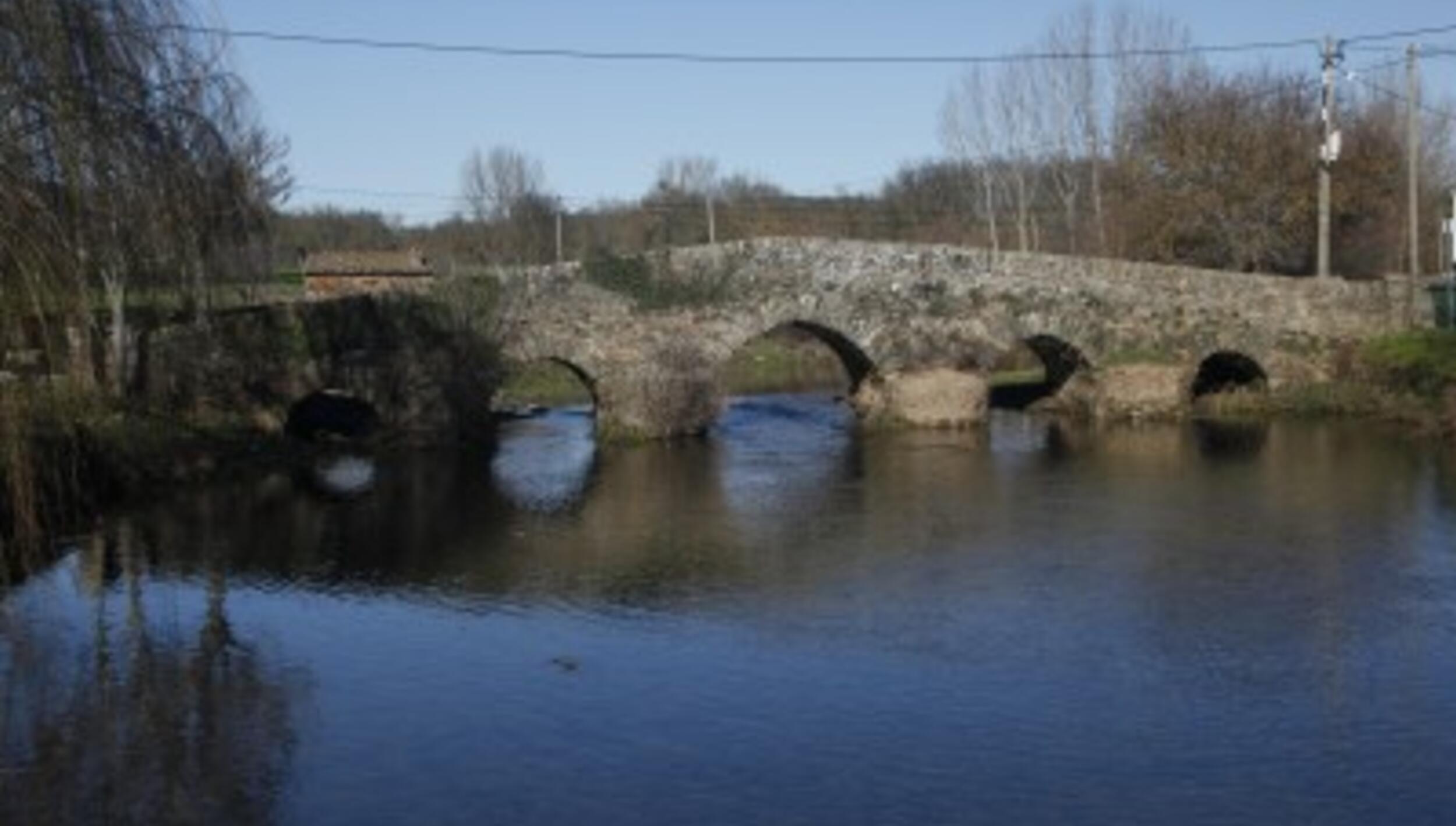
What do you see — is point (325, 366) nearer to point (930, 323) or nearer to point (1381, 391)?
point (930, 323)

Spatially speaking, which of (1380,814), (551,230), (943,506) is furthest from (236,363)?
(551,230)

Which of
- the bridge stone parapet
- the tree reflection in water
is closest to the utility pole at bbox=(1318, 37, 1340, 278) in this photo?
the bridge stone parapet

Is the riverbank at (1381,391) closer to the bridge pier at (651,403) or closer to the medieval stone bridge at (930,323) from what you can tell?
the medieval stone bridge at (930,323)

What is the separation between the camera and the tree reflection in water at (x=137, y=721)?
9945mm

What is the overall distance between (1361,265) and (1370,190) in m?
2.82

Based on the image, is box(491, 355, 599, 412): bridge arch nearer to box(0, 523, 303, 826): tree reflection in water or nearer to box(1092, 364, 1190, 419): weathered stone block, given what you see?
box(1092, 364, 1190, 419): weathered stone block

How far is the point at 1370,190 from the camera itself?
3947cm

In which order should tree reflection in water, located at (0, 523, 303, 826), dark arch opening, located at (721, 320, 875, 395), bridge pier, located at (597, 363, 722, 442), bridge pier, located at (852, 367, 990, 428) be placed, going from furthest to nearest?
dark arch opening, located at (721, 320, 875, 395)
bridge pier, located at (852, 367, 990, 428)
bridge pier, located at (597, 363, 722, 442)
tree reflection in water, located at (0, 523, 303, 826)

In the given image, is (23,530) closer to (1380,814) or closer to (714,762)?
(714,762)

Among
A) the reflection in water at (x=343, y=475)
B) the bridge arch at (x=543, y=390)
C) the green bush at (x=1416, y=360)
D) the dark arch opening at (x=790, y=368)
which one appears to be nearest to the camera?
the reflection in water at (x=343, y=475)

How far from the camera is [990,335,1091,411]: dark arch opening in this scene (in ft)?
106

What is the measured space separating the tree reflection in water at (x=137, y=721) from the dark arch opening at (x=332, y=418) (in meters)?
13.4

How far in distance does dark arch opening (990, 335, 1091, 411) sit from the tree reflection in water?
65.8 feet

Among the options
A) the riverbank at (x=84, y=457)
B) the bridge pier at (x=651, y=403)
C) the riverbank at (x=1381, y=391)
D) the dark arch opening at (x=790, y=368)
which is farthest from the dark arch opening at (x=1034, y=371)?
the riverbank at (x=84, y=457)
